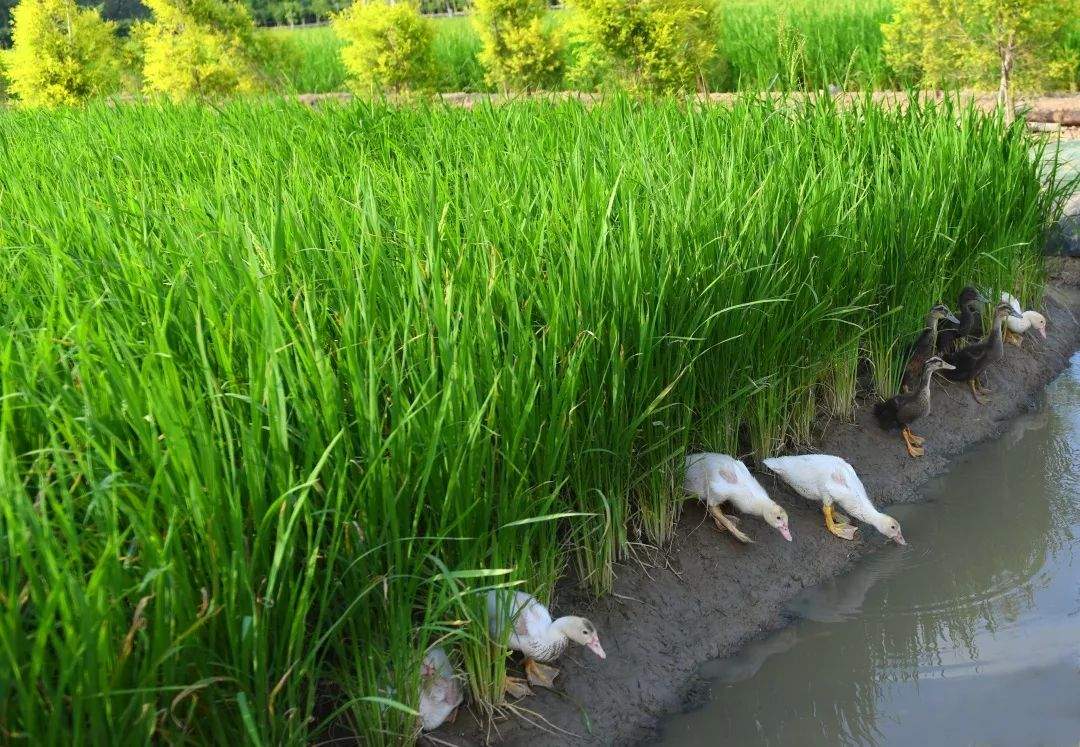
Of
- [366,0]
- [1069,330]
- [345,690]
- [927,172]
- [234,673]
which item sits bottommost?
[1069,330]

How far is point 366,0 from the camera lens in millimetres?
11055

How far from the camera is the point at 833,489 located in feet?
10.2

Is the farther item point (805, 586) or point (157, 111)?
point (157, 111)

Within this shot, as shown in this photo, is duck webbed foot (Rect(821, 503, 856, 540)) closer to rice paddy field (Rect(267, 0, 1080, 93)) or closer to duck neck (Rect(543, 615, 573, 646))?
duck neck (Rect(543, 615, 573, 646))

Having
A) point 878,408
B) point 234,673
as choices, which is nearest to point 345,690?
point 234,673

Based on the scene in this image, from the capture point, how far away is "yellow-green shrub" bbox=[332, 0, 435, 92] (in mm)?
9852

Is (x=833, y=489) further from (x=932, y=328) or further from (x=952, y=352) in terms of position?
(x=952, y=352)

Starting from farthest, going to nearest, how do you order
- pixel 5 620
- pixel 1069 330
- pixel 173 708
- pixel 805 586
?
pixel 1069 330, pixel 805 586, pixel 173 708, pixel 5 620

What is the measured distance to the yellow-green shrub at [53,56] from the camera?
33.5 ft

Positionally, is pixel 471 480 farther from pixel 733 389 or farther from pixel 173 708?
pixel 733 389

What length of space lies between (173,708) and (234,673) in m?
0.14

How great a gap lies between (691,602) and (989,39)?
5.76 meters

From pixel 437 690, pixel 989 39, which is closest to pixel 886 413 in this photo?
pixel 437 690

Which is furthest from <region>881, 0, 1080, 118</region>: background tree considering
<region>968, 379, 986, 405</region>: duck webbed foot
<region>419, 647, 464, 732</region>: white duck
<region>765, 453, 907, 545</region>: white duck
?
<region>419, 647, 464, 732</region>: white duck
